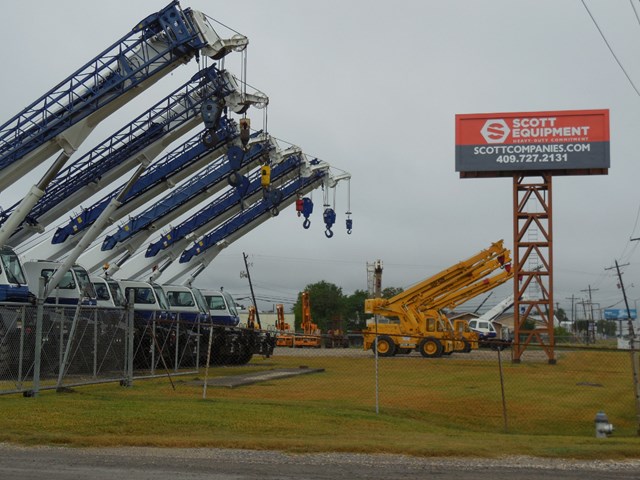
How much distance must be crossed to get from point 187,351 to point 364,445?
18352 mm

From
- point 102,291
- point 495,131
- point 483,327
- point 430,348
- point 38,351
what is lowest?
point 430,348

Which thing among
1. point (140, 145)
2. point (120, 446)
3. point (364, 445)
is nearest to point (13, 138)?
point (140, 145)

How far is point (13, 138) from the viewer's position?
24.4 meters

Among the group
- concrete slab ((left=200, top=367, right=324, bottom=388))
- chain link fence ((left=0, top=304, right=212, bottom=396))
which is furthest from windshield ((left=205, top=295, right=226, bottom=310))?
chain link fence ((left=0, top=304, right=212, bottom=396))

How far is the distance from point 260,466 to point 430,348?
30838 millimetres

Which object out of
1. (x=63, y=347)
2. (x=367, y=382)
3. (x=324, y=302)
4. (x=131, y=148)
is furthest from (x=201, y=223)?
(x=324, y=302)

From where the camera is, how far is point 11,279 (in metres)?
24.1

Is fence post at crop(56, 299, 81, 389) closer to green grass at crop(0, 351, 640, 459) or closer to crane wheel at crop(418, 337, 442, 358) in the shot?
green grass at crop(0, 351, 640, 459)

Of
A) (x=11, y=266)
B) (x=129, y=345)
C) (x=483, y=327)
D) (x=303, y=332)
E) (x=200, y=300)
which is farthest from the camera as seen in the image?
(x=483, y=327)

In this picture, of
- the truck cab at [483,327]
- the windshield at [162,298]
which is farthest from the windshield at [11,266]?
the truck cab at [483,327]

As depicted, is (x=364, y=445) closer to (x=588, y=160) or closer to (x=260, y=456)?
(x=260, y=456)

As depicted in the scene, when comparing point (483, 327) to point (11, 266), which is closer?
point (11, 266)

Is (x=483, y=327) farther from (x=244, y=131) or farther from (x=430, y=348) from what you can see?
(x=244, y=131)

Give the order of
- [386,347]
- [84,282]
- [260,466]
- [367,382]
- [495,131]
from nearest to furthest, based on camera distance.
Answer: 1. [260,466]
2. [367,382]
3. [84,282]
4. [495,131]
5. [386,347]
